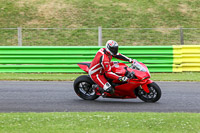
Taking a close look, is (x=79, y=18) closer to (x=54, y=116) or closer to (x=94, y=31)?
(x=94, y=31)

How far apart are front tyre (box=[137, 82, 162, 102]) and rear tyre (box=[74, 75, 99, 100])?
1063 mm

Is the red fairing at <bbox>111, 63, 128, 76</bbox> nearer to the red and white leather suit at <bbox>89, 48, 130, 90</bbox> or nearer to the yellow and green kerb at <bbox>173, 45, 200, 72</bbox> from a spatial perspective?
the red and white leather suit at <bbox>89, 48, 130, 90</bbox>

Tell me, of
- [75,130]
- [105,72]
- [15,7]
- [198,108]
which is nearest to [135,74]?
[105,72]

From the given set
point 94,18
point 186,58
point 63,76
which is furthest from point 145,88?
point 94,18

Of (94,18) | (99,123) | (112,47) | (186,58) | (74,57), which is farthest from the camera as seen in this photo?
(94,18)

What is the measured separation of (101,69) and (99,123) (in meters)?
2.80

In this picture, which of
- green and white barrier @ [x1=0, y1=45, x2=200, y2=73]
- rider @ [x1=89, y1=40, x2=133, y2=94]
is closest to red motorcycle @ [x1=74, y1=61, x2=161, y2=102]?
rider @ [x1=89, y1=40, x2=133, y2=94]

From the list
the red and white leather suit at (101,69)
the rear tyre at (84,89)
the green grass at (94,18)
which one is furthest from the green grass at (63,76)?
the green grass at (94,18)

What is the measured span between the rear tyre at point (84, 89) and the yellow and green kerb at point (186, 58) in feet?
18.1

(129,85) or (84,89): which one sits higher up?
(129,85)

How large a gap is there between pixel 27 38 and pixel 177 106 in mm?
13673

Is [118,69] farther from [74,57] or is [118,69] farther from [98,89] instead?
[74,57]

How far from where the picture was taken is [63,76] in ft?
43.2

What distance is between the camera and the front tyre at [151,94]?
849cm
